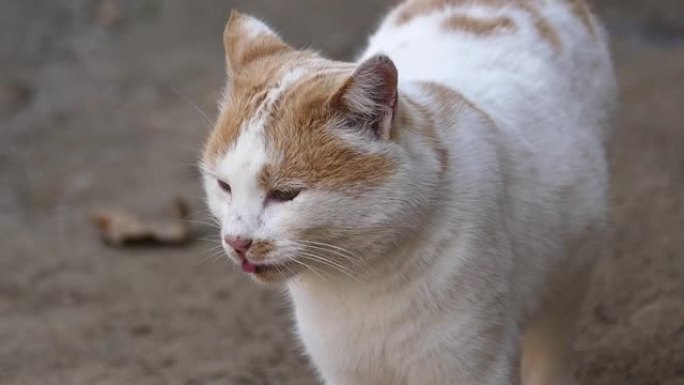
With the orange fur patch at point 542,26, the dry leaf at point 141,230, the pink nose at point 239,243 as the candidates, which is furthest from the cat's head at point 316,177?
the dry leaf at point 141,230

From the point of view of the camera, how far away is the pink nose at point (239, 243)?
7.29ft

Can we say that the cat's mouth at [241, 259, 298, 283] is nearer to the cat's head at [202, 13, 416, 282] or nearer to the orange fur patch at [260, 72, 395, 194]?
the cat's head at [202, 13, 416, 282]

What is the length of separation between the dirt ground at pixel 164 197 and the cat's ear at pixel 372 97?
4.85 feet

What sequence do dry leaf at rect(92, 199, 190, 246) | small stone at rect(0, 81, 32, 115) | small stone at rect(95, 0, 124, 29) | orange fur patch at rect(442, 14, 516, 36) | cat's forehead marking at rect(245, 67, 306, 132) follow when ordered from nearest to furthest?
cat's forehead marking at rect(245, 67, 306, 132), orange fur patch at rect(442, 14, 516, 36), dry leaf at rect(92, 199, 190, 246), small stone at rect(0, 81, 32, 115), small stone at rect(95, 0, 124, 29)

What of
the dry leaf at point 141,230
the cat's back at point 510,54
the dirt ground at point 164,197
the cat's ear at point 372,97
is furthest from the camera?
the dry leaf at point 141,230

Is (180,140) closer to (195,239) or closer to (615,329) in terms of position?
(195,239)

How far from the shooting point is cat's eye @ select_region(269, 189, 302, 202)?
224cm

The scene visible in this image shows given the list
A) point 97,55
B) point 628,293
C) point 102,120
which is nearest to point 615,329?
point 628,293

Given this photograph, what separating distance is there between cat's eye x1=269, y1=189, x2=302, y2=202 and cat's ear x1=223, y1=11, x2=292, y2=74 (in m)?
0.40

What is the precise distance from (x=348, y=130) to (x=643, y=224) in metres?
2.41

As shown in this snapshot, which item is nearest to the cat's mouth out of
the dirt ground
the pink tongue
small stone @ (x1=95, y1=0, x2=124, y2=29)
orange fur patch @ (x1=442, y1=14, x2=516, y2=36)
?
the pink tongue

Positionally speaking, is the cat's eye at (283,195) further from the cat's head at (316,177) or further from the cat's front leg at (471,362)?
the cat's front leg at (471,362)

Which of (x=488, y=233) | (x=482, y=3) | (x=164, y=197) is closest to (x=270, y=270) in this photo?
(x=488, y=233)

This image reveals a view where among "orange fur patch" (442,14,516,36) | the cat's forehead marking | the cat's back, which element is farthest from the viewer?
"orange fur patch" (442,14,516,36)
